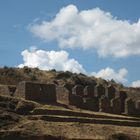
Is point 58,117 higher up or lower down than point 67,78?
lower down

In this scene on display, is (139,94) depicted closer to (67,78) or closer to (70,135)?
(67,78)

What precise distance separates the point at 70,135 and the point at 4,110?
175 inches

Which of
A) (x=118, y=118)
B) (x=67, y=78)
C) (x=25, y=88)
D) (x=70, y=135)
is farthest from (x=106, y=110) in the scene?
(x=67, y=78)

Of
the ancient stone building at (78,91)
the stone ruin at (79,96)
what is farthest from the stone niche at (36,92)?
the ancient stone building at (78,91)

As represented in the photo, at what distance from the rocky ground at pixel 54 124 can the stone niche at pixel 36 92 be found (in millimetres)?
1160

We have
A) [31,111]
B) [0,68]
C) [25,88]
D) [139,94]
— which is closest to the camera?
[31,111]

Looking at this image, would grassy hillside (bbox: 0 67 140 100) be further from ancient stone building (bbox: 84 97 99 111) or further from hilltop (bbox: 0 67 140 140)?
hilltop (bbox: 0 67 140 140)

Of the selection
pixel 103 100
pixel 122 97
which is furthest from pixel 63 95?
pixel 122 97

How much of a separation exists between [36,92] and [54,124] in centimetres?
641

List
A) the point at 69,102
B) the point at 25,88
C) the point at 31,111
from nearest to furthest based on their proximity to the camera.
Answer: the point at 31,111, the point at 25,88, the point at 69,102

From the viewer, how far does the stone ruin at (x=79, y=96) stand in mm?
39031

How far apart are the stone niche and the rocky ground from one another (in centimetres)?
116

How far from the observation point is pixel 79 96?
4266 cm

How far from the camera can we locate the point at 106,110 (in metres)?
44.1
